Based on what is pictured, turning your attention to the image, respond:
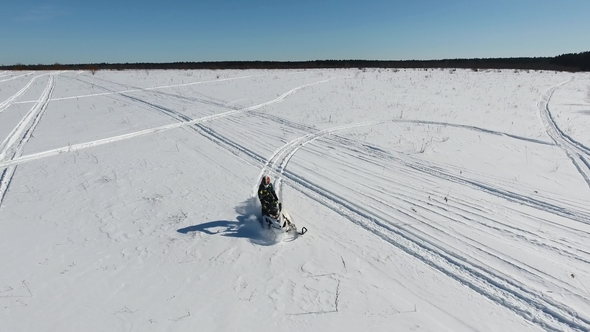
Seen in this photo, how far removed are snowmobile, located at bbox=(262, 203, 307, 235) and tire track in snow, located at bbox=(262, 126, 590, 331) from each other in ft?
3.99

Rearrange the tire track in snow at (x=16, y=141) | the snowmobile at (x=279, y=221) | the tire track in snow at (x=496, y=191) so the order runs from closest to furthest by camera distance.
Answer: the snowmobile at (x=279, y=221) < the tire track in snow at (x=496, y=191) < the tire track in snow at (x=16, y=141)

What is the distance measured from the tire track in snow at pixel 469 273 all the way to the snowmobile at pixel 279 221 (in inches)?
47.8

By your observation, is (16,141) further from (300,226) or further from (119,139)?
(300,226)

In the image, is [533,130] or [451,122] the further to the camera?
[451,122]

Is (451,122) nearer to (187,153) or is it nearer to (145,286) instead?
(187,153)

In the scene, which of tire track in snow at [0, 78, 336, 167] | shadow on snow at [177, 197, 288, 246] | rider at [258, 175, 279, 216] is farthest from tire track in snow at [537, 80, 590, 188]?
tire track in snow at [0, 78, 336, 167]

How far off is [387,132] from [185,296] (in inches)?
384

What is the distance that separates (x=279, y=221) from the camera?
225 inches

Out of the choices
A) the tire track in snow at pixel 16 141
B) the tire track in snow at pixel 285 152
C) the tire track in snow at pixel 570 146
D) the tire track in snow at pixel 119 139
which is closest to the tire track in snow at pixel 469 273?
the tire track in snow at pixel 285 152

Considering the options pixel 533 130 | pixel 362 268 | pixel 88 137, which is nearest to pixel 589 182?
pixel 533 130

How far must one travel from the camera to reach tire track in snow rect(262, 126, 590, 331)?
13.1 ft

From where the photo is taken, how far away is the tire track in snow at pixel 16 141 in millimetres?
8508

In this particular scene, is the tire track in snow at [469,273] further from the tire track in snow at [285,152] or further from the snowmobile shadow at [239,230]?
the snowmobile shadow at [239,230]

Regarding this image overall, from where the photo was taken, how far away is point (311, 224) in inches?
245
